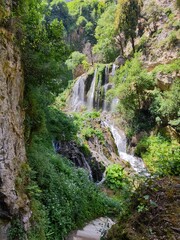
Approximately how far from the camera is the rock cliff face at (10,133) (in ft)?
13.3

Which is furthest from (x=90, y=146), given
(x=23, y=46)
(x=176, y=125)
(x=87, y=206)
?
(x=23, y=46)

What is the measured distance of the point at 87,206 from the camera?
323 inches

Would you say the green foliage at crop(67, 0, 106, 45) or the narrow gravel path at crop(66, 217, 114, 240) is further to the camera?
the green foliage at crop(67, 0, 106, 45)

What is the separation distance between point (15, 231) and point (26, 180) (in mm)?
1245

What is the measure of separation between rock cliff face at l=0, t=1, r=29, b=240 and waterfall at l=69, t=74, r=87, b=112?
18547 mm

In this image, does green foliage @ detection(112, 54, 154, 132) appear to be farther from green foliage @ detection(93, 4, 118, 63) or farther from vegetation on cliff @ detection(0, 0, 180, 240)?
green foliage @ detection(93, 4, 118, 63)

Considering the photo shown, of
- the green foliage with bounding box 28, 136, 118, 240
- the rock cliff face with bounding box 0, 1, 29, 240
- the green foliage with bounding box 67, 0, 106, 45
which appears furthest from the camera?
the green foliage with bounding box 67, 0, 106, 45

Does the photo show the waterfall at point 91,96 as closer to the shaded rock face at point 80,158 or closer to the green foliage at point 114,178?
the shaded rock face at point 80,158

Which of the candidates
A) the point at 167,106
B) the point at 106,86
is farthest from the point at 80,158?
the point at 106,86

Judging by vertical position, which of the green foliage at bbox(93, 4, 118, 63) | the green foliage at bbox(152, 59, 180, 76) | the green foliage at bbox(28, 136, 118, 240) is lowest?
the green foliage at bbox(28, 136, 118, 240)

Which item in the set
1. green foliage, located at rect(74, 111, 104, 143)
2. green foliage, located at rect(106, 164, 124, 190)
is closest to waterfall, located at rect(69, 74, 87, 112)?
green foliage, located at rect(74, 111, 104, 143)

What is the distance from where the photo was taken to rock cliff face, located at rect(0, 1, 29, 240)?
4.05 m

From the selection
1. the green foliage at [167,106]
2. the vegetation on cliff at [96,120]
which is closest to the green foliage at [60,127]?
the vegetation on cliff at [96,120]

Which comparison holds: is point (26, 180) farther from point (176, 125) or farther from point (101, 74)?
point (101, 74)
